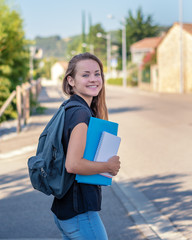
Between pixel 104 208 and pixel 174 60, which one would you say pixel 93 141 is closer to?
pixel 104 208

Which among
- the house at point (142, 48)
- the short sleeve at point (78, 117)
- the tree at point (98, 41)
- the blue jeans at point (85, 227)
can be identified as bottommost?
the blue jeans at point (85, 227)

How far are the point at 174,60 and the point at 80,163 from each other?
42918 millimetres

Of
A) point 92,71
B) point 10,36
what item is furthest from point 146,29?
point 92,71

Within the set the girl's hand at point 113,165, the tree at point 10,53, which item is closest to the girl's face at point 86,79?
the girl's hand at point 113,165

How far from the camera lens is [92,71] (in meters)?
2.64

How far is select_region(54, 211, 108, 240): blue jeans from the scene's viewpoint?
248 centimetres

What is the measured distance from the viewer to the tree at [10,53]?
49.3ft

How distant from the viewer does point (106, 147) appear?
8.27 feet

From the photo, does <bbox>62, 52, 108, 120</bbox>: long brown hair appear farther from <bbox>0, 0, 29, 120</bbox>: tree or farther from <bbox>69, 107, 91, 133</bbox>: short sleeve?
<bbox>0, 0, 29, 120</bbox>: tree

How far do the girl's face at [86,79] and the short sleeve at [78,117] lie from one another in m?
0.20

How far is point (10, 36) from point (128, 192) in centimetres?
1026

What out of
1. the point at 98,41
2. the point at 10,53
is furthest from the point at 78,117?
the point at 98,41

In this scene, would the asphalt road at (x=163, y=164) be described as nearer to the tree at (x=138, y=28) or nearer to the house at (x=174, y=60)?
the house at (x=174, y=60)

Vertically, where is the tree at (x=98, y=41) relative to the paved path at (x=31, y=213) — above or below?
above
